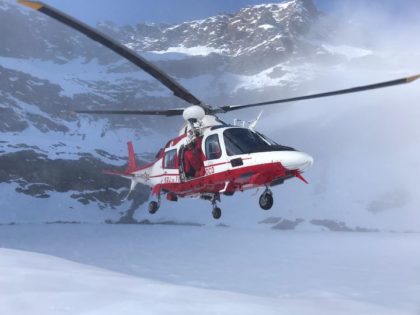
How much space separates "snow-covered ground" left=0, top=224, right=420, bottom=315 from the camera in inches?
271

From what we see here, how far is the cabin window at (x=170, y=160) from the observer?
15.8m

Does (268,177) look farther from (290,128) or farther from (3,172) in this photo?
(290,128)

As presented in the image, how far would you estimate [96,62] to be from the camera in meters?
180

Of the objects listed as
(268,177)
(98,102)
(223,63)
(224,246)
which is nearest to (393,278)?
(224,246)

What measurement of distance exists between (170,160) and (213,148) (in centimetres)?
289

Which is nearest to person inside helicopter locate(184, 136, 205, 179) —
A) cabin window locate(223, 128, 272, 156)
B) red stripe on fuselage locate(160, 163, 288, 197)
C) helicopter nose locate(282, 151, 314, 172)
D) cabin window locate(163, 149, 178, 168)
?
red stripe on fuselage locate(160, 163, 288, 197)

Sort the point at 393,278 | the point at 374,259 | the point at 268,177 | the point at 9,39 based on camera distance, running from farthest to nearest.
Answer: the point at 9,39 → the point at 374,259 → the point at 393,278 → the point at 268,177

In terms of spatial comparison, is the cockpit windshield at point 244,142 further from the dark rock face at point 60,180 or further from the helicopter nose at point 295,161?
the dark rock face at point 60,180

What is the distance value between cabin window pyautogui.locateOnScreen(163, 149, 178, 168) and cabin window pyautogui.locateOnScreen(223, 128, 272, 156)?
124 inches

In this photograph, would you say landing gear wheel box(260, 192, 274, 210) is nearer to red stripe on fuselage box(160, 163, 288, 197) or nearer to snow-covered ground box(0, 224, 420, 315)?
red stripe on fuselage box(160, 163, 288, 197)

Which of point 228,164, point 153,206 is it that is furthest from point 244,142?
point 153,206

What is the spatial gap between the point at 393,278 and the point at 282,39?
159395mm

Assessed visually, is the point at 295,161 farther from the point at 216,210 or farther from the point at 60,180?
the point at 60,180

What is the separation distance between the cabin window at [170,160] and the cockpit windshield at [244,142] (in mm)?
3151
